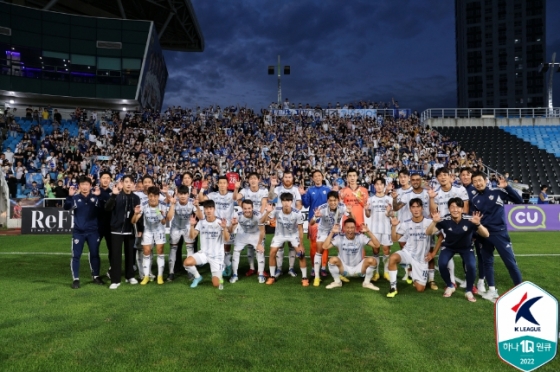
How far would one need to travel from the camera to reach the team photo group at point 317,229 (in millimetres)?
7254

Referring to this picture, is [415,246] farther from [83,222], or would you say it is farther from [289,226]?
[83,222]

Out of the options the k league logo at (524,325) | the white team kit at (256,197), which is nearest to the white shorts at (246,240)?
the white team kit at (256,197)

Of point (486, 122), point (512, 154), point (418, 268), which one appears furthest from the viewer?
point (486, 122)

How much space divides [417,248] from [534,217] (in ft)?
43.4

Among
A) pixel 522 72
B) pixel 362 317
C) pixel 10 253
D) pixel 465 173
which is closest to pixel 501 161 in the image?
pixel 465 173

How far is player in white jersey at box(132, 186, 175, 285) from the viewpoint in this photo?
833 cm

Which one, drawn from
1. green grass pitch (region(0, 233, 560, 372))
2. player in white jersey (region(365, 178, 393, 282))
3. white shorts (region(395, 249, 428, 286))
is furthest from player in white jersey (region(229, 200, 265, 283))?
white shorts (region(395, 249, 428, 286))

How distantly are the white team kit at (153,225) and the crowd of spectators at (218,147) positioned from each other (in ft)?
35.9

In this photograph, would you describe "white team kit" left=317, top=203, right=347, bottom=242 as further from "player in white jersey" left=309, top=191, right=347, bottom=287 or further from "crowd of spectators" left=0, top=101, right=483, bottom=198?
"crowd of spectators" left=0, top=101, right=483, bottom=198

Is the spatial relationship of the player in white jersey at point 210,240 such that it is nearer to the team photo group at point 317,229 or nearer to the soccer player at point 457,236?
the team photo group at point 317,229

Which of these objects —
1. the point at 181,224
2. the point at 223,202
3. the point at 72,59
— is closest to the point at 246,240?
the point at 223,202

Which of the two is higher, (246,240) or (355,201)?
(355,201)

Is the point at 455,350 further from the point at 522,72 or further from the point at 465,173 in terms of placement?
the point at 522,72

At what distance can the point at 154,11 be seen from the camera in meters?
46.0
